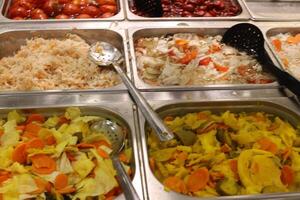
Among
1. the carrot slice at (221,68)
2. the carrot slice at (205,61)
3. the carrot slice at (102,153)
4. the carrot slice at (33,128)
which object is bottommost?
the carrot slice at (221,68)

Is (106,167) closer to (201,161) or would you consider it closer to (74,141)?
(74,141)

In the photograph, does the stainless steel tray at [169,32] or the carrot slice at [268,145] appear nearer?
the carrot slice at [268,145]

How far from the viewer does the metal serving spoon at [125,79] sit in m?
1.40

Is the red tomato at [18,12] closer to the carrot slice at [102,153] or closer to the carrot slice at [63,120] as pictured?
the carrot slice at [63,120]

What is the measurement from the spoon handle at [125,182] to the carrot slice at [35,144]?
0.99 feet

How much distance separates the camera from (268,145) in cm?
156

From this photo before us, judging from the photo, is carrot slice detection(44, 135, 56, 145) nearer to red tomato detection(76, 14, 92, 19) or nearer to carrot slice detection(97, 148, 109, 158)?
carrot slice detection(97, 148, 109, 158)

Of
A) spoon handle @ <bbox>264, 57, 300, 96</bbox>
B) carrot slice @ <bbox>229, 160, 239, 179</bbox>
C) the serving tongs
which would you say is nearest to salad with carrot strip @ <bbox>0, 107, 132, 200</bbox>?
carrot slice @ <bbox>229, 160, 239, 179</bbox>

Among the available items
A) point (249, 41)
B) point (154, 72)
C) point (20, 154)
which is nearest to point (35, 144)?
point (20, 154)

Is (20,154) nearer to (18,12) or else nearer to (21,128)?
(21,128)

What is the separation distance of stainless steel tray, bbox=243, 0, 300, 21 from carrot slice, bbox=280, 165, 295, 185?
1165 millimetres

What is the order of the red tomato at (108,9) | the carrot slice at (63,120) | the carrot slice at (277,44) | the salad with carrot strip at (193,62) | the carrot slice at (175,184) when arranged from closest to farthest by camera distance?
1. the carrot slice at (175,184)
2. the carrot slice at (63,120)
3. the salad with carrot strip at (193,62)
4. the carrot slice at (277,44)
5. the red tomato at (108,9)

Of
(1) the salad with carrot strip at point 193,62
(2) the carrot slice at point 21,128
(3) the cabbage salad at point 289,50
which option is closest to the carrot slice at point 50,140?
(2) the carrot slice at point 21,128

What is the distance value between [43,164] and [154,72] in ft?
2.65
